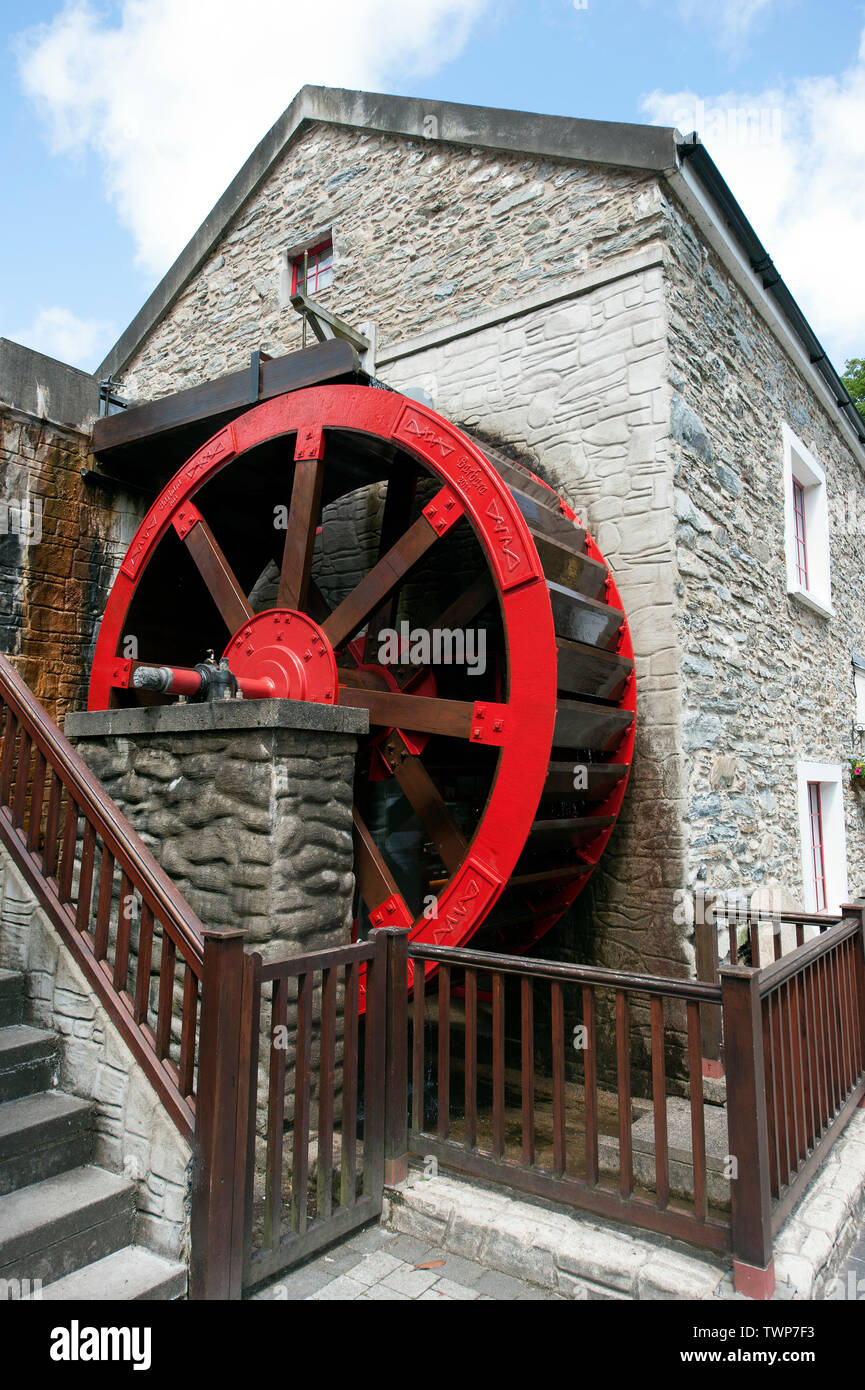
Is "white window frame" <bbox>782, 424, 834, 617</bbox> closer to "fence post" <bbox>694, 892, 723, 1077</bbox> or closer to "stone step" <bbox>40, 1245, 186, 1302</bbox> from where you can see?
"fence post" <bbox>694, 892, 723, 1077</bbox>

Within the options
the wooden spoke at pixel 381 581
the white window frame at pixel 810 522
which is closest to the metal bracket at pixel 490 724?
the wooden spoke at pixel 381 581

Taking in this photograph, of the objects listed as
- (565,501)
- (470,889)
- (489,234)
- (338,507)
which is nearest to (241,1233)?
Answer: (470,889)

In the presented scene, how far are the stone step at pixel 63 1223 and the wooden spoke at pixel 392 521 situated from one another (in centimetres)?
309

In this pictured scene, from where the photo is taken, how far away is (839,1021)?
363cm

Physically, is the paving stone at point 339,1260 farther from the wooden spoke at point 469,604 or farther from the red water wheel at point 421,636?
the wooden spoke at point 469,604

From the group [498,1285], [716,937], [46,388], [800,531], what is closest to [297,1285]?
[498,1285]

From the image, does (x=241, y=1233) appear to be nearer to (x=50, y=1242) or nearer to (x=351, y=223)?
(x=50, y=1242)

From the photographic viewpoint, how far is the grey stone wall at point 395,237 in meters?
5.32

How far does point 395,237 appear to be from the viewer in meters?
6.36

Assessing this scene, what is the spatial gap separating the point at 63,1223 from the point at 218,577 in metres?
3.28
